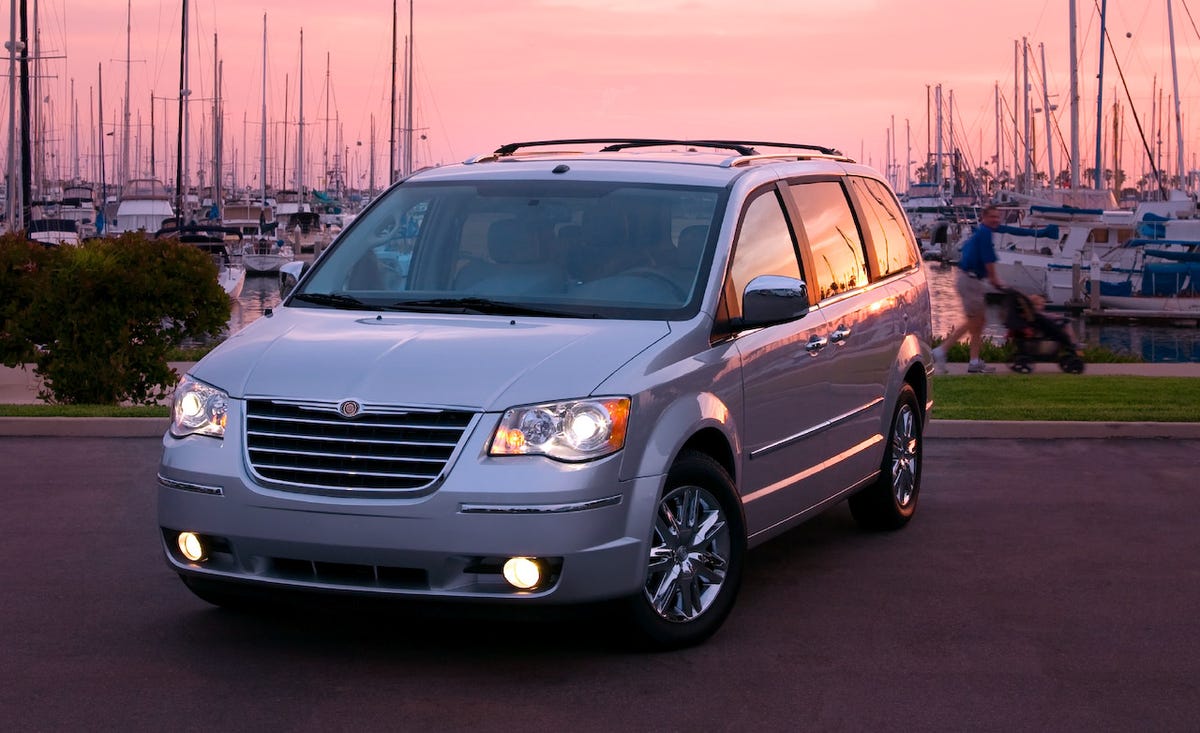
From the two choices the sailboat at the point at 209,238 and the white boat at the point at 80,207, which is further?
the white boat at the point at 80,207

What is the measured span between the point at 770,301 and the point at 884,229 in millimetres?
2822

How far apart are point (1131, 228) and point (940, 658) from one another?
5274 cm

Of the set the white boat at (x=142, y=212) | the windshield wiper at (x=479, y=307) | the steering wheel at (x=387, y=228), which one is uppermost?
the white boat at (x=142, y=212)

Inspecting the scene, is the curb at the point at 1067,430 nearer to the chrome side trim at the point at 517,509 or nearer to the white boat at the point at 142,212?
the chrome side trim at the point at 517,509

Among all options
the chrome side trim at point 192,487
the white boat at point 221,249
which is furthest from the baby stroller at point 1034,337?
the white boat at point 221,249

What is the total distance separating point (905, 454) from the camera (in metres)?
9.21

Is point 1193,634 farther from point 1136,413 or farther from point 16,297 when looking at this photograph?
point 16,297

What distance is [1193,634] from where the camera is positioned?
6738mm

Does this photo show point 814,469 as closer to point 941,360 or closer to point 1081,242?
point 941,360

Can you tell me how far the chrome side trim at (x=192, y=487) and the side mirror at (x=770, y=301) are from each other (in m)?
2.25

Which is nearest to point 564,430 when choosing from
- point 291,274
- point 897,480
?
point 291,274

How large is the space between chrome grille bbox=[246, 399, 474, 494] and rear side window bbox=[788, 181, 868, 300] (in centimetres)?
268

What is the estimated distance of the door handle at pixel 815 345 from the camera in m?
7.52

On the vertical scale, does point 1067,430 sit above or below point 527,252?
below
